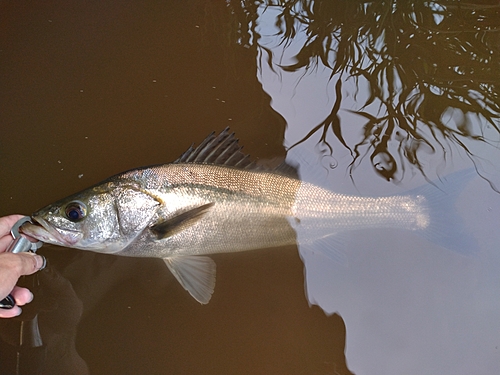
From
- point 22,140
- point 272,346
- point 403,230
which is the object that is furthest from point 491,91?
point 22,140

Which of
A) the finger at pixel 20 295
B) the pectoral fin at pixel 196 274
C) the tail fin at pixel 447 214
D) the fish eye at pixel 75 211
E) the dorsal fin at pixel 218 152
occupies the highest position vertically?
the dorsal fin at pixel 218 152

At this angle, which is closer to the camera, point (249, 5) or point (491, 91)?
point (491, 91)

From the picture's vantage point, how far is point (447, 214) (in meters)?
2.44

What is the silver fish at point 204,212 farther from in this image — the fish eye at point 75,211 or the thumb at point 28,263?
the thumb at point 28,263

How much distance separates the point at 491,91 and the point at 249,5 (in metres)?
2.05

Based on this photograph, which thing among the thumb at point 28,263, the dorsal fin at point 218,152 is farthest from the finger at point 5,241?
the dorsal fin at point 218,152

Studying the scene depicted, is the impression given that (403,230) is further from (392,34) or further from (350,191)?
(392,34)

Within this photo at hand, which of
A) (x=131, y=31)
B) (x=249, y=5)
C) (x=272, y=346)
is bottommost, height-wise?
(x=272, y=346)

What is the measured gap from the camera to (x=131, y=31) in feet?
10.8

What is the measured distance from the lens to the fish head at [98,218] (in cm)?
206

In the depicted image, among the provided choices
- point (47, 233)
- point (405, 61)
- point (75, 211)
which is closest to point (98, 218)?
point (75, 211)

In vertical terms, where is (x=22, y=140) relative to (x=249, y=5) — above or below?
below

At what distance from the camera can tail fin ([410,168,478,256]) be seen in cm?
242

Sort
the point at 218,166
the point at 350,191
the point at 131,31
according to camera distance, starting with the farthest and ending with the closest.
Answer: the point at 131,31, the point at 350,191, the point at 218,166
